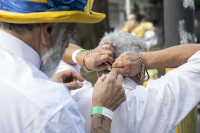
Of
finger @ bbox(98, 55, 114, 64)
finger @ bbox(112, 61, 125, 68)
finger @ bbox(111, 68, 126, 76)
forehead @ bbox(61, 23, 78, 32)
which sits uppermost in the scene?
forehead @ bbox(61, 23, 78, 32)

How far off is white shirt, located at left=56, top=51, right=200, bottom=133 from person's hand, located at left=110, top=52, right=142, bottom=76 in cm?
20

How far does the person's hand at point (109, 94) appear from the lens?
147cm

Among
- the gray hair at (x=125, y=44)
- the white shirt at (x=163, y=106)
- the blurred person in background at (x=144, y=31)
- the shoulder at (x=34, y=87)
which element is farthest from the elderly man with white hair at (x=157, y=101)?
the blurred person in background at (x=144, y=31)

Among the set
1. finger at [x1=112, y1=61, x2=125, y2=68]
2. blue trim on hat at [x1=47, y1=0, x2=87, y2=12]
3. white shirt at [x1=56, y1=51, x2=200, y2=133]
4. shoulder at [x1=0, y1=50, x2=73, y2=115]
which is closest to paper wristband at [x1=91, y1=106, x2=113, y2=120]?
white shirt at [x1=56, y1=51, x2=200, y2=133]

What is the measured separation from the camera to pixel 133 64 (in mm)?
1732

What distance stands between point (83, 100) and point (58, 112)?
63 cm

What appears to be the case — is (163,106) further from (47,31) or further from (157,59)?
(47,31)

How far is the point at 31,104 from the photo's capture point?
1.10 m

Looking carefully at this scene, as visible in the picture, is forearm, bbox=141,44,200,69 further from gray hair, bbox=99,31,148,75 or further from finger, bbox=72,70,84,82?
finger, bbox=72,70,84,82

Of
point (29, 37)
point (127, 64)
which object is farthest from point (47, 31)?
point (127, 64)

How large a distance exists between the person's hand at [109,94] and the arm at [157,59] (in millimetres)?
200

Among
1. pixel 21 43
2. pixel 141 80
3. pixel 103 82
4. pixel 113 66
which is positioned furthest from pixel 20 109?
pixel 141 80

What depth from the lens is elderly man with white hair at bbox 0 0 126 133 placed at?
43.3 inches

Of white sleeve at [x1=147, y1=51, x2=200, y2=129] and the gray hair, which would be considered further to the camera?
the gray hair
